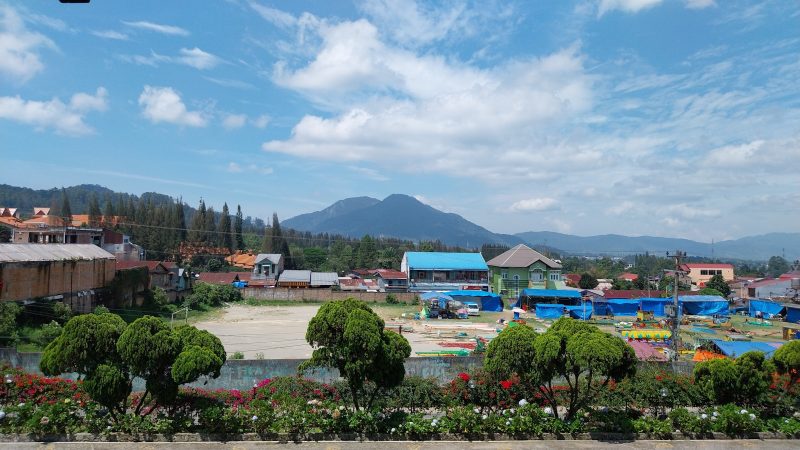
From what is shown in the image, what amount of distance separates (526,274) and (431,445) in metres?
46.6

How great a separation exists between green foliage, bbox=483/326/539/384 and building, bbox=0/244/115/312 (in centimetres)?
2385

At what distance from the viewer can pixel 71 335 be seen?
377 inches

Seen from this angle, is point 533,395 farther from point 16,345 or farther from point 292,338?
point 16,345

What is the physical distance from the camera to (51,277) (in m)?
27.2

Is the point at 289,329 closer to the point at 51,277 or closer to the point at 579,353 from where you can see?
the point at 51,277

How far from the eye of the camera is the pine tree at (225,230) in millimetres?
87188

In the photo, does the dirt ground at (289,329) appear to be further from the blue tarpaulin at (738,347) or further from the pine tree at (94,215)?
the pine tree at (94,215)

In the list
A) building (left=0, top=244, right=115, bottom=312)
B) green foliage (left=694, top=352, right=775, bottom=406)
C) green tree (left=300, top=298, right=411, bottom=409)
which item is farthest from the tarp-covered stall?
green tree (left=300, top=298, right=411, bottom=409)

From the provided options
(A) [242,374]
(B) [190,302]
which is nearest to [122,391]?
(A) [242,374]

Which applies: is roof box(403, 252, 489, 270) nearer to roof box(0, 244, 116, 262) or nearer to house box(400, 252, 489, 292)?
house box(400, 252, 489, 292)

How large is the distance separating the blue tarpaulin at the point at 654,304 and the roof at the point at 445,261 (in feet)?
58.9

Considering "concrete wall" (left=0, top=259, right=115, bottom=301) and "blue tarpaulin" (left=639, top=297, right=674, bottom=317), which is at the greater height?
"concrete wall" (left=0, top=259, right=115, bottom=301)

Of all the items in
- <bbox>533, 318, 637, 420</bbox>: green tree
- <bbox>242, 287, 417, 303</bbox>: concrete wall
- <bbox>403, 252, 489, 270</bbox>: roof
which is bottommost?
<bbox>242, 287, 417, 303</bbox>: concrete wall

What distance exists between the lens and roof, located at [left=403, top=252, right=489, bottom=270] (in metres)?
57.1
